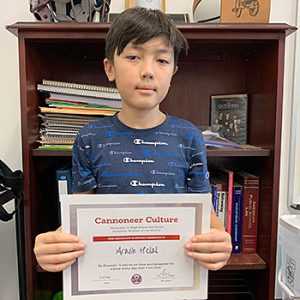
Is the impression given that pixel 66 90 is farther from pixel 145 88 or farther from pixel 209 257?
pixel 209 257

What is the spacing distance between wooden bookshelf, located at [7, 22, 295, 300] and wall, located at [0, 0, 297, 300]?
180 millimetres

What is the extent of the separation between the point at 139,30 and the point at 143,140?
26 cm

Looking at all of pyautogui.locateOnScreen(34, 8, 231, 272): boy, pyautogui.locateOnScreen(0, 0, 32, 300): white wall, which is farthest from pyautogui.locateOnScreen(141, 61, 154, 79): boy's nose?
pyautogui.locateOnScreen(0, 0, 32, 300): white wall

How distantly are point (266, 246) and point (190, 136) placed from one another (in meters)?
0.48

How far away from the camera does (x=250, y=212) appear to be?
1.12 m

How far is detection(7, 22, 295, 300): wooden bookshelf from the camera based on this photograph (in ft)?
3.10

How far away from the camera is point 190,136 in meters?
0.85

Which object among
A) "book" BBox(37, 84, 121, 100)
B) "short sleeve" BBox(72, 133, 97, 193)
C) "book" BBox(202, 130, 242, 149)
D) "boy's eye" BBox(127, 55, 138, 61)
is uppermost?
"boy's eye" BBox(127, 55, 138, 61)

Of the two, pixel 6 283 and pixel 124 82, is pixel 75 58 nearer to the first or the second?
pixel 124 82

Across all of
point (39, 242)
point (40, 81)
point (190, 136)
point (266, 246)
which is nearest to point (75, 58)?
point (40, 81)

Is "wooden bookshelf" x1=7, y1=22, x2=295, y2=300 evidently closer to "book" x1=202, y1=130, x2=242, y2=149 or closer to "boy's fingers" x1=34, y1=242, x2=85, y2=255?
"book" x1=202, y1=130, x2=242, y2=149

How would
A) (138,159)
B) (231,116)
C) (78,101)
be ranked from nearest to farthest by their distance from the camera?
(138,159) < (78,101) < (231,116)

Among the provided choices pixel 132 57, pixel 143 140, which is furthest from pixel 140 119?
pixel 132 57

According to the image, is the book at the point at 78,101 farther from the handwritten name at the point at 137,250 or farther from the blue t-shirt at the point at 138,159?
the handwritten name at the point at 137,250
